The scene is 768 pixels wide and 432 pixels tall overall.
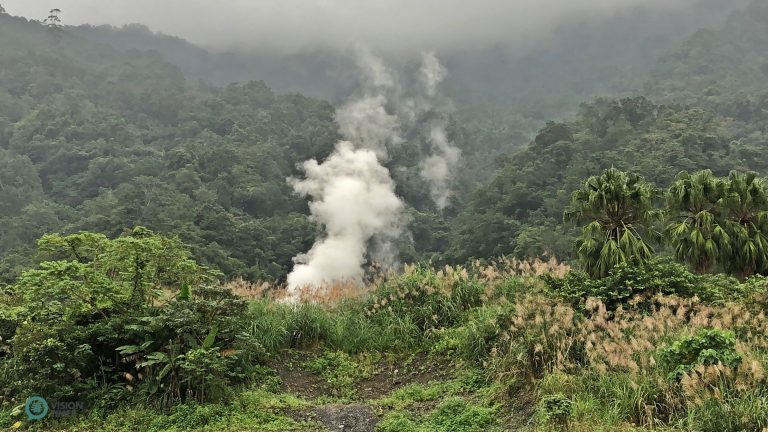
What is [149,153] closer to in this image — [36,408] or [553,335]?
[36,408]

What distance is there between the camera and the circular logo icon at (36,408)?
7199mm

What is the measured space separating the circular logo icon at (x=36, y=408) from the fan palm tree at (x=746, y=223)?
13.4 meters

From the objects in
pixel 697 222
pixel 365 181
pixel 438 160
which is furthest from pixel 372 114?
pixel 697 222

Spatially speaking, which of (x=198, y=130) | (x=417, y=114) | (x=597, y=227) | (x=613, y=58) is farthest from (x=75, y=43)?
(x=597, y=227)

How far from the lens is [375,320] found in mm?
10805

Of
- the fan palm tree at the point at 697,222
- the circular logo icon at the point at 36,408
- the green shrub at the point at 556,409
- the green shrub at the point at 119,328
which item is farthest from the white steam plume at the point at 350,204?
the fan palm tree at the point at 697,222

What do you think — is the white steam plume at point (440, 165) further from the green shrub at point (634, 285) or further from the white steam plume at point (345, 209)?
the green shrub at point (634, 285)

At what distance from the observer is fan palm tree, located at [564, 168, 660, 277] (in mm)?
10578

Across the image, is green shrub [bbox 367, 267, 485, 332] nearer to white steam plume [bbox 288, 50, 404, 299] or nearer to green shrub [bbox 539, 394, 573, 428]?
white steam plume [bbox 288, 50, 404, 299]

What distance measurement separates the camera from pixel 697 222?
12727 mm

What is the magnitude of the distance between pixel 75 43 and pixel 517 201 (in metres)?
95.2

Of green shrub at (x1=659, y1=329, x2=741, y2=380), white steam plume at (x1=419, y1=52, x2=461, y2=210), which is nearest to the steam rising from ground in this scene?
white steam plume at (x1=419, y1=52, x2=461, y2=210)

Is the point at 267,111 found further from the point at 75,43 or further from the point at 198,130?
the point at 75,43

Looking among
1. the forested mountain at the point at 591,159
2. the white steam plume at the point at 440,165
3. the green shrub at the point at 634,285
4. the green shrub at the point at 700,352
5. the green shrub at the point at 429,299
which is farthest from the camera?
the white steam plume at the point at 440,165
